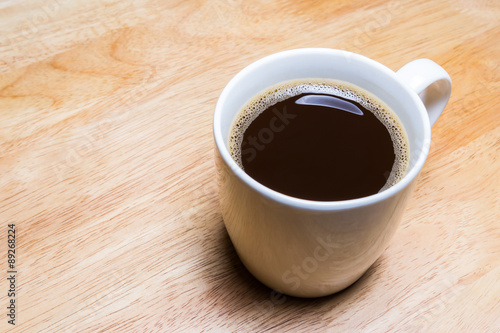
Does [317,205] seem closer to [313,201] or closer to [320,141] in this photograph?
[313,201]

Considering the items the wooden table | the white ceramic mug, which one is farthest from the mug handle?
the wooden table

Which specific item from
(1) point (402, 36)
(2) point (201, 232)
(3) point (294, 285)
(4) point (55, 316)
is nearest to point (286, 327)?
(3) point (294, 285)

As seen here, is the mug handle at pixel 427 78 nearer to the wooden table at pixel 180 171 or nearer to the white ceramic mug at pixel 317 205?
the white ceramic mug at pixel 317 205

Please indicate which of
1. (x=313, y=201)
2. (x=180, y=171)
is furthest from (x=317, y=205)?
(x=180, y=171)

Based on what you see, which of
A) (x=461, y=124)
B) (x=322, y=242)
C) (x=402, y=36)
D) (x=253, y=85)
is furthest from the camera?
(x=402, y=36)

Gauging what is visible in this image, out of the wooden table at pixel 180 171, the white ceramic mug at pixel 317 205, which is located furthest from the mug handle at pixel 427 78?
the wooden table at pixel 180 171

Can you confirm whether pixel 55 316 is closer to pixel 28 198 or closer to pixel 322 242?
pixel 28 198
